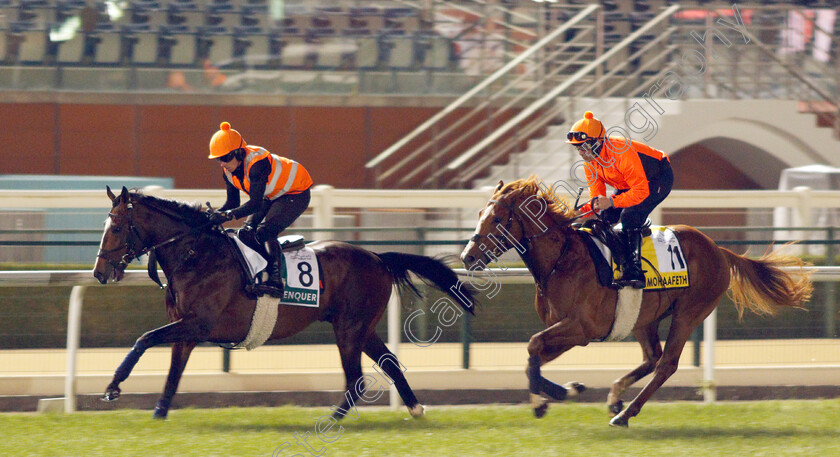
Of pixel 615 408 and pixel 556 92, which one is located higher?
pixel 556 92

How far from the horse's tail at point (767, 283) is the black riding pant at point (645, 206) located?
2.04 ft

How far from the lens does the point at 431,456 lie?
5.01m

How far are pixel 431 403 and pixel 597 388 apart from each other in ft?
3.62

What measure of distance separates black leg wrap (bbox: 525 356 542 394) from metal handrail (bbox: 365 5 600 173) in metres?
7.36

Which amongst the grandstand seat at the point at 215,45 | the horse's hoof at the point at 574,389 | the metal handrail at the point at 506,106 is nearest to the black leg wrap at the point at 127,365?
the horse's hoof at the point at 574,389

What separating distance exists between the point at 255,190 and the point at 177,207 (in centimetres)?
46

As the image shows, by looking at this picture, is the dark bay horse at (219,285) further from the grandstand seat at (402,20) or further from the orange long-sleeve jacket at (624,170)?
the grandstand seat at (402,20)

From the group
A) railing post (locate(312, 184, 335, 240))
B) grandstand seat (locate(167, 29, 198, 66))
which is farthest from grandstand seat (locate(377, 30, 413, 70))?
railing post (locate(312, 184, 335, 240))

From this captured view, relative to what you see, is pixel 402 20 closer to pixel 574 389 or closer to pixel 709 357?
pixel 709 357

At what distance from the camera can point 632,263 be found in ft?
19.7

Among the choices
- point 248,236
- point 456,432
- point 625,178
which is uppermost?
point 625,178

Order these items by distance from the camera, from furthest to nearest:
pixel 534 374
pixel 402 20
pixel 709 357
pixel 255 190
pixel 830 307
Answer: pixel 402 20 < pixel 830 307 < pixel 709 357 < pixel 255 190 < pixel 534 374

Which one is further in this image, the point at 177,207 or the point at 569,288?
the point at 177,207

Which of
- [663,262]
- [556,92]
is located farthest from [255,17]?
[663,262]
